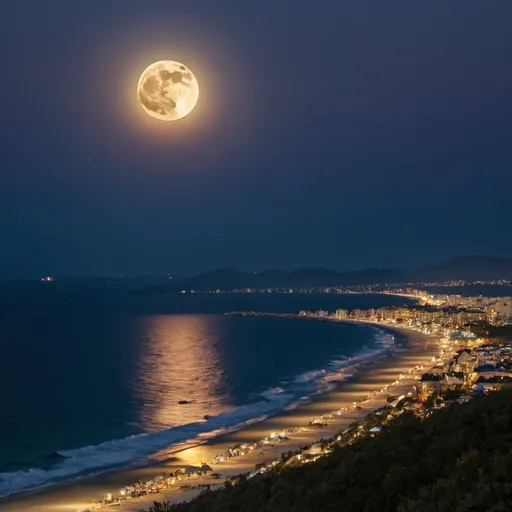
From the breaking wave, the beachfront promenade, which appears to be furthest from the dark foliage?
the breaking wave

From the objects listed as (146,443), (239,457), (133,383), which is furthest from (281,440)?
(133,383)

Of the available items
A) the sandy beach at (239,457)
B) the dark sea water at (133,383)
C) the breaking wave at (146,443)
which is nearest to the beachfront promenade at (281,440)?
the sandy beach at (239,457)

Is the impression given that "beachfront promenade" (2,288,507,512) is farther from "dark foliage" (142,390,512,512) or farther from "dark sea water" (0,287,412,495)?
"dark foliage" (142,390,512,512)

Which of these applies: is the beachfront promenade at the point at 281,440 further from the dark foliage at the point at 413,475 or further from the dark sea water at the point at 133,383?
the dark foliage at the point at 413,475

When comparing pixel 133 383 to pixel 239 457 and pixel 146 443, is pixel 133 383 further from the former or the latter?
pixel 239 457

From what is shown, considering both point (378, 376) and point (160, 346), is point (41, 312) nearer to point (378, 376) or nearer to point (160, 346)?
point (160, 346)

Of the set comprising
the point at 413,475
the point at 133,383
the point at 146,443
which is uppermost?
the point at 413,475

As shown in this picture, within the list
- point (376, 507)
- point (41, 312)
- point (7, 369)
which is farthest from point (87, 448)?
point (41, 312)
